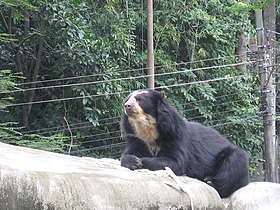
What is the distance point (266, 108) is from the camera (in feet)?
38.7

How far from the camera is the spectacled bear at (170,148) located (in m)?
4.76

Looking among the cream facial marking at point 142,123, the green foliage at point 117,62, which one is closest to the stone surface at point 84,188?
the cream facial marking at point 142,123

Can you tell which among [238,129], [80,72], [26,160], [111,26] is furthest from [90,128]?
[26,160]

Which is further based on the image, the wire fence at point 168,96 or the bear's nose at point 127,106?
the wire fence at point 168,96

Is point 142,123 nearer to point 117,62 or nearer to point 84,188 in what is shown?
point 84,188

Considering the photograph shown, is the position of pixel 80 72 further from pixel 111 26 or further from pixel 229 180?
pixel 229 180

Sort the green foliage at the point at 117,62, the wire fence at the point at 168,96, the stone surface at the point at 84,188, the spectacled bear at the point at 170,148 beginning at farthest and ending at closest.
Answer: the wire fence at the point at 168,96, the green foliage at the point at 117,62, the spectacled bear at the point at 170,148, the stone surface at the point at 84,188

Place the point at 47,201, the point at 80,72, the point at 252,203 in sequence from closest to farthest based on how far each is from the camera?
1. the point at 47,201
2. the point at 252,203
3. the point at 80,72

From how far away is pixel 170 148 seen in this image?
4793mm

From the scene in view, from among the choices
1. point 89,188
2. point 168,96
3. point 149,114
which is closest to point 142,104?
point 149,114

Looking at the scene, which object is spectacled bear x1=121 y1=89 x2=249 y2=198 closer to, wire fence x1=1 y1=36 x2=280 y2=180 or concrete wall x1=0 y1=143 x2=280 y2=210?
concrete wall x1=0 y1=143 x2=280 y2=210

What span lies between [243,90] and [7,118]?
15.6 feet

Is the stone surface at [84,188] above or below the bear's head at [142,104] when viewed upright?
below

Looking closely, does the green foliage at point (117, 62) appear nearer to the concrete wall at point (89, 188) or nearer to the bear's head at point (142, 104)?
the bear's head at point (142, 104)
